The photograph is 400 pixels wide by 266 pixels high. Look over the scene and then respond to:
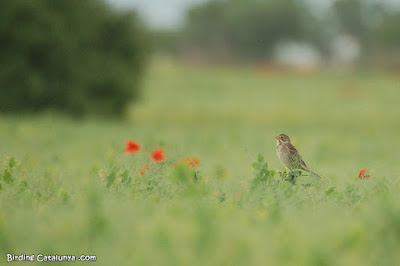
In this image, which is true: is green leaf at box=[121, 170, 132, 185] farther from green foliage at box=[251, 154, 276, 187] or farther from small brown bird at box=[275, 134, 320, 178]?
small brown bird at box=[275, 134, 320, 178]

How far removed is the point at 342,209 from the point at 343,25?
241 feet

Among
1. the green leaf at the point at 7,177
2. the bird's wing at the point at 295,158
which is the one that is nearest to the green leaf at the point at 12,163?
the green leaf at the point at 7,177

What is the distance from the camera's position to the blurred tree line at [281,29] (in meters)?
71.0

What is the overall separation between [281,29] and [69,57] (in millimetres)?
53744

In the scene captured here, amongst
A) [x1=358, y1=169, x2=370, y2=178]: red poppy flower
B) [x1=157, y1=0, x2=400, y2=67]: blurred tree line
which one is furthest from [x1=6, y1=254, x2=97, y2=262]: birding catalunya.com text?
[x1=157, y1=0, x2=400, y2=67]: blurred tree line

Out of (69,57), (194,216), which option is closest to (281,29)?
(69,57)

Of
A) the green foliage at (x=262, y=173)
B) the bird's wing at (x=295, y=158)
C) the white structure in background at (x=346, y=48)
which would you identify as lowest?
the green foliage at (x=262, y=173)

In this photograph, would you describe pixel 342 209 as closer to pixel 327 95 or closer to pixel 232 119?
pixel 232 119

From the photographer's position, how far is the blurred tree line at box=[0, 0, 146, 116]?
83.3ft

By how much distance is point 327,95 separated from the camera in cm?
4794

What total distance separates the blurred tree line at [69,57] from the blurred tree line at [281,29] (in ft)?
138

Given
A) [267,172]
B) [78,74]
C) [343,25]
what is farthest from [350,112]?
[343,25]

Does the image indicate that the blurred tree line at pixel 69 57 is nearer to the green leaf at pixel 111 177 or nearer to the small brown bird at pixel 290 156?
the green leaf at pixel 111 177

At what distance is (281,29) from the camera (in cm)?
7644
